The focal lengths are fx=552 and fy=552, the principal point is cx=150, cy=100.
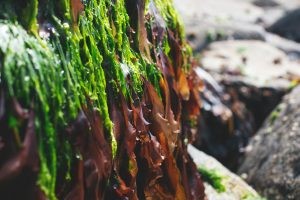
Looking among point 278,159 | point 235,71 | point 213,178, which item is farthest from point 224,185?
point 235,71

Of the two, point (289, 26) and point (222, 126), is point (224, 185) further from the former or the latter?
point (289, 26)

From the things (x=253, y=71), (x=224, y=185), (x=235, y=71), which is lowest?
(x=224, y=185)

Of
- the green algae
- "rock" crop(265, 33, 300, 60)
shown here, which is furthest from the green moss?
"rock" crop(265, 33, 300, 60)

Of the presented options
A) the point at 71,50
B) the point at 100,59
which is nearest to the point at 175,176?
the point at 100,59

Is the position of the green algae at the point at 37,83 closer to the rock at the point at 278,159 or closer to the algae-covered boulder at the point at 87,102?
the algae-covered boulder at the point at 87,102

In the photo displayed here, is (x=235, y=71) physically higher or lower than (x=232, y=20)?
lower
